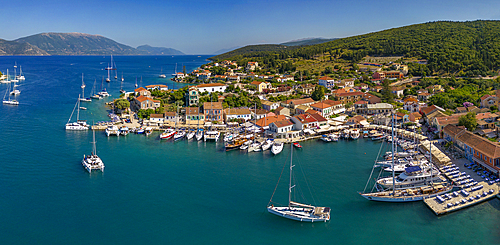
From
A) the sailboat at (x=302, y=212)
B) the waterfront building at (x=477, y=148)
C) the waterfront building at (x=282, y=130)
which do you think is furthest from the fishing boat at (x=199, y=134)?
the waterfront building at (x=477, y=148)

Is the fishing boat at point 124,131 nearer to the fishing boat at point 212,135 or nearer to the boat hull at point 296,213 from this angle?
the fishing boat at point 212,135

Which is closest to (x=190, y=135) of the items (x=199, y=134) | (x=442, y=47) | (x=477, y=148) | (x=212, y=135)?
(x=199, y=134)

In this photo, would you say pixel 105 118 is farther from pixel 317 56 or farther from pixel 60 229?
pixel 317 56

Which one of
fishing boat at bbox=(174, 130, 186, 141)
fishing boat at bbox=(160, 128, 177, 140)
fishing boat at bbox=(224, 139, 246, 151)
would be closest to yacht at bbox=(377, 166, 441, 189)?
fishing boat at bbox=(224, 139, 246, 151)

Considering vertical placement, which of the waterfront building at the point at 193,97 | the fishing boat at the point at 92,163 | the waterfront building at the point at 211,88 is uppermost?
the waterfront building at the point at 211,88

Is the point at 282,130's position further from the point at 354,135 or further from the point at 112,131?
the point at 112,131
